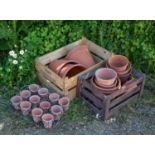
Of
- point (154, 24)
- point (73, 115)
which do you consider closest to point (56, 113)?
point (73, 115)

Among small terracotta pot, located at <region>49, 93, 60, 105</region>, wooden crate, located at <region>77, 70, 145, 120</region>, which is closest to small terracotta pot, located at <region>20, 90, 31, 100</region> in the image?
small terracotta pot, located at <region>49, 93, 60, 105</region>

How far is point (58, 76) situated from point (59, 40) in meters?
0.61

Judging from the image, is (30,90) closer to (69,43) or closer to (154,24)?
(69,43)

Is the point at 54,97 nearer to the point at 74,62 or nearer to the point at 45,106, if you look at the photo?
the point at 45,106

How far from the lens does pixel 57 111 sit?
3654 mm

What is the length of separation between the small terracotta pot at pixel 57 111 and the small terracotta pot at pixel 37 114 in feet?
0.39

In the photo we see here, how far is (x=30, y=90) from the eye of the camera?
152 inches

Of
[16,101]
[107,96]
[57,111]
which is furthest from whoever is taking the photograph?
[16,101]

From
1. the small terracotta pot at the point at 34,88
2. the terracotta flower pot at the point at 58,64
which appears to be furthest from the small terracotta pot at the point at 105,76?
the small terracotta pot at the point at 34,88

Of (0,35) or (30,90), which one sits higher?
(0,35)

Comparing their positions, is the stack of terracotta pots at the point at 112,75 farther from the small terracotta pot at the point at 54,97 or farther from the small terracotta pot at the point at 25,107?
the small terracotta pot at the point at 25,107

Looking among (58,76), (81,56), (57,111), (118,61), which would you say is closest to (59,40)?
(81,56)

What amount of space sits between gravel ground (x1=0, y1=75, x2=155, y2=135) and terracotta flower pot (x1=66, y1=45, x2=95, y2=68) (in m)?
0.54

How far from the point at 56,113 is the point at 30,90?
1.45ft
